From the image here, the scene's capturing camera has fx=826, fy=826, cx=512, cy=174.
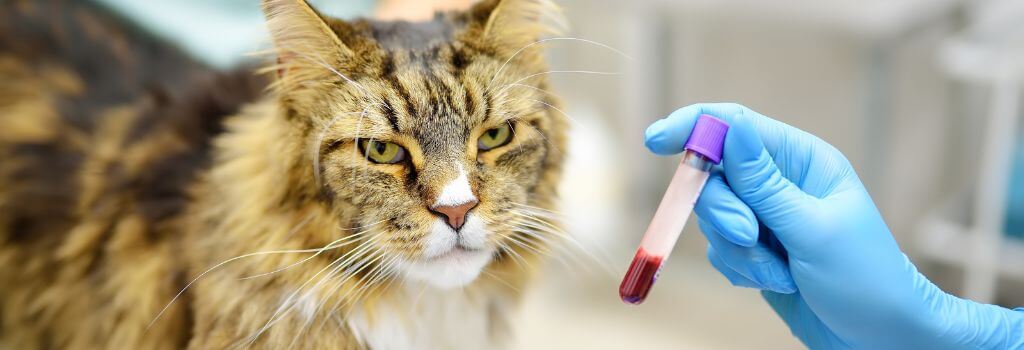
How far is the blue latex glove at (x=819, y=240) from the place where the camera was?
792 mm

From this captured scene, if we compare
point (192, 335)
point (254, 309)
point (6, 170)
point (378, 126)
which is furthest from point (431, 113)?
point (6, 170)

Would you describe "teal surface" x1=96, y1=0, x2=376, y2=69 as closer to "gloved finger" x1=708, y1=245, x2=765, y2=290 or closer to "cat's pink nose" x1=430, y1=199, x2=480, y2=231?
"cat's pink nose" x1=430, y1=199, x2=480, y2=231

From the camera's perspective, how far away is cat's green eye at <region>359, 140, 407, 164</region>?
863 mm

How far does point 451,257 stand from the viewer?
2.89ft

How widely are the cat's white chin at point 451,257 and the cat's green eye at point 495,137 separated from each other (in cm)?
9

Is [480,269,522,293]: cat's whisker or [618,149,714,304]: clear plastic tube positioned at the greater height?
[618,149,714,304]: clear plastic tube

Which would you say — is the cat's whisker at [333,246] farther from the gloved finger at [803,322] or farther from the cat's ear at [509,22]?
the gloved finger at [803,322]

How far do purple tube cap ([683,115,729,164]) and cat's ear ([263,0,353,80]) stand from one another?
0.37 metres

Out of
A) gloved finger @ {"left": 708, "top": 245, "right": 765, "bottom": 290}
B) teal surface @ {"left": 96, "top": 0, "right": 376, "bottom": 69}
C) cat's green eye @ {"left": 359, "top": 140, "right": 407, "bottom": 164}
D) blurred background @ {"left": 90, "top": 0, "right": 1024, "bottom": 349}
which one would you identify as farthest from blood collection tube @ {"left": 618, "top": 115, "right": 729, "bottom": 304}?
teal surface @ {"left": 96, "top": 0, "right": 376, "bottom": 69}

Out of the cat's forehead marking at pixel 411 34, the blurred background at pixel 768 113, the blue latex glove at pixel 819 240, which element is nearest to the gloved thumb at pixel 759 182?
the blue latex glove at pixel 819 240

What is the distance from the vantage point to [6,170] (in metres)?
1.17

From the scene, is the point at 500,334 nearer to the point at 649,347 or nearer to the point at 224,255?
the point at 224,255

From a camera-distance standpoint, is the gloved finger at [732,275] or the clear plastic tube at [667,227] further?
the gloved finger at [732,275]

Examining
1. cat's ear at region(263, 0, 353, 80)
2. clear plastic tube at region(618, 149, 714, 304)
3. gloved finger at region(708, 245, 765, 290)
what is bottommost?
gloved finger at region(708, 245, 765, 290)
